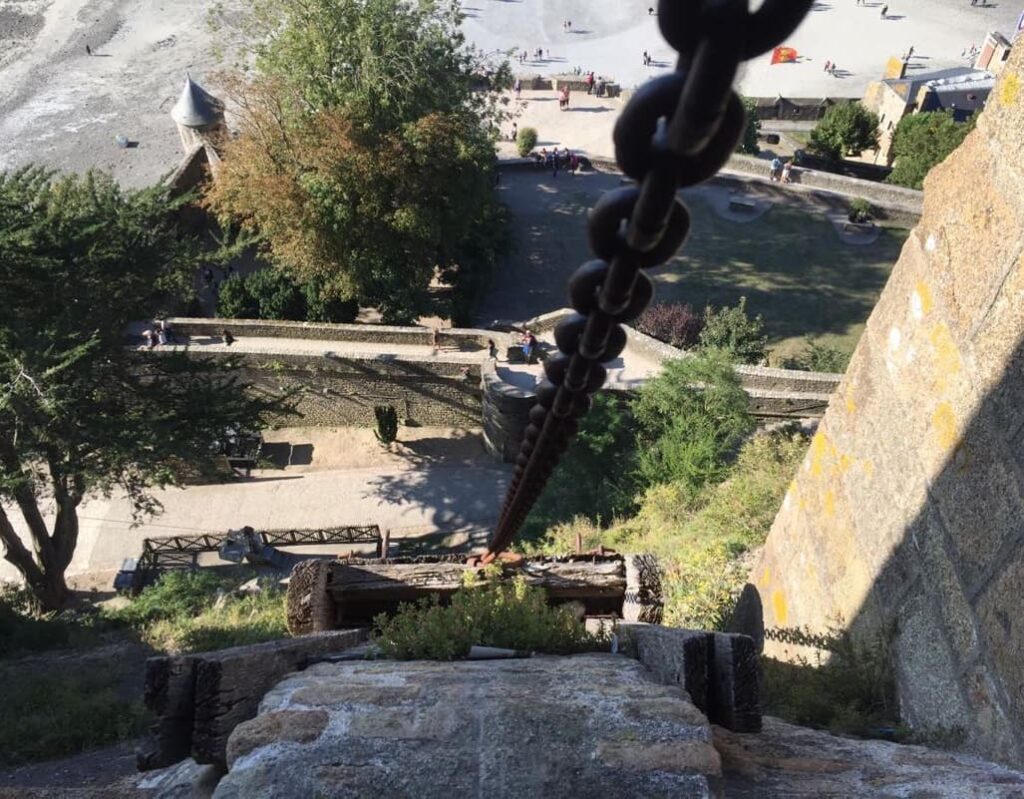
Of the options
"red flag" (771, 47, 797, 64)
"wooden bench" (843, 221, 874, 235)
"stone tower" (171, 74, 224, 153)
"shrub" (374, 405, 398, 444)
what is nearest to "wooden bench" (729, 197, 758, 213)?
"wooden bench" (843, 221, 874, 235)

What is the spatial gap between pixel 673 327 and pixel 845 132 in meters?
15.0

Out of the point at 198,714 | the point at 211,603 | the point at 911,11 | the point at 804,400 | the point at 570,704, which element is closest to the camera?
the point at 570,704

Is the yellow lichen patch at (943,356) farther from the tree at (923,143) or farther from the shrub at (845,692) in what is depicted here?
the tree at (923,143)

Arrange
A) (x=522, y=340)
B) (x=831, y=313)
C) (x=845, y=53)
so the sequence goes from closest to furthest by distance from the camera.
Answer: (x=522, y=340) < (x=831, y=313) < (x=845, y=53)

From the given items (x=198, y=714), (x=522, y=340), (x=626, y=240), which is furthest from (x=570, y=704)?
(x=522, y=340)

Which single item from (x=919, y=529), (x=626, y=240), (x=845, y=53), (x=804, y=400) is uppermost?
(x=845, y=53)

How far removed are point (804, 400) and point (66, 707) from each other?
12.3 m

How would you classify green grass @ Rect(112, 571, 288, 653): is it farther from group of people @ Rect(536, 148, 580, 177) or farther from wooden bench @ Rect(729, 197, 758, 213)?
wooden bench @ Rect(729, 197, 758, 213)

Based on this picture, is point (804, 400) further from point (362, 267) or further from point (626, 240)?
point (626, 240)

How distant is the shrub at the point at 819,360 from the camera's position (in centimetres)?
1569

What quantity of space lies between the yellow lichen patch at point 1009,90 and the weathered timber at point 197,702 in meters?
3.71

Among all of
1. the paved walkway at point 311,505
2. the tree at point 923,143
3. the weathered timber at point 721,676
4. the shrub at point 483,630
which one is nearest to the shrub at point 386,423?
the paved walkway at point 311,505

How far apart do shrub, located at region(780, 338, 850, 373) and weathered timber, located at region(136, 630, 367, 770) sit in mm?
14925

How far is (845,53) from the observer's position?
114ft
